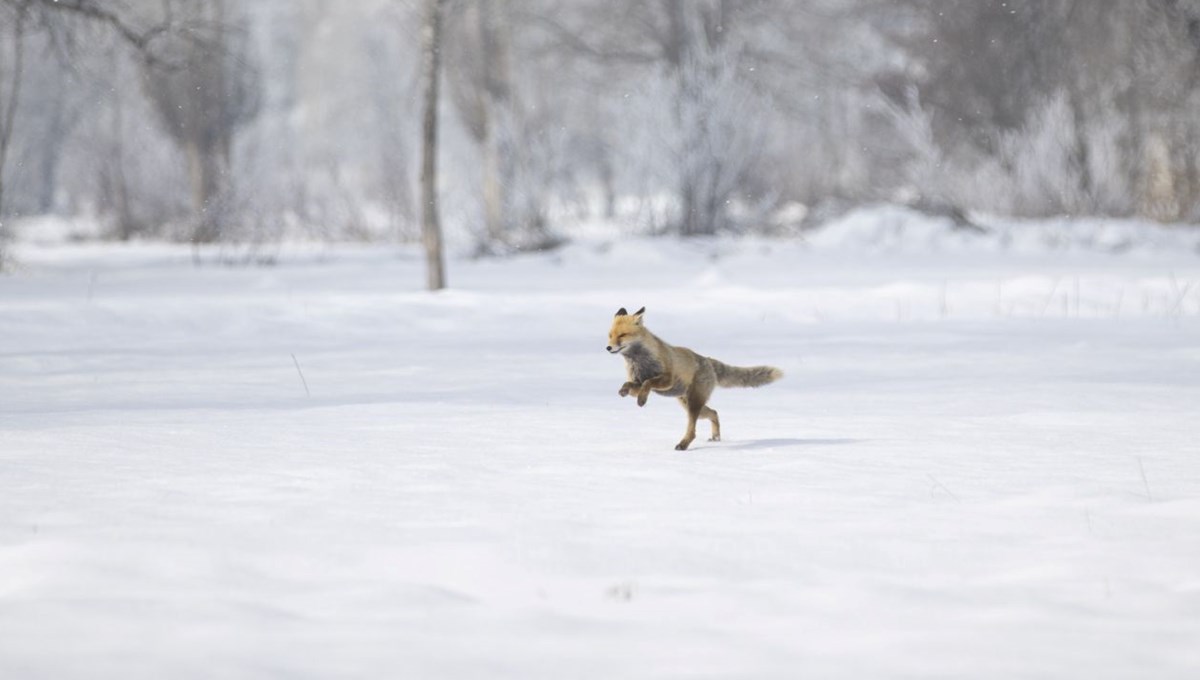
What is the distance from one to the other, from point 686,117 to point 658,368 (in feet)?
57.8

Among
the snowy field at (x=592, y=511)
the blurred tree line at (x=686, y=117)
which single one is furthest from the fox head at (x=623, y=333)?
the blurred tree line at (x=686, y=117)

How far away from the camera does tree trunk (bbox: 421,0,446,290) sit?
44.8 feet

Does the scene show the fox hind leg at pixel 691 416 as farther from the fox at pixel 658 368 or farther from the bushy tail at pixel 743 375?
the bushy tail at pixel 743 375

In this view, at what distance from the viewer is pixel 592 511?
4367 mm

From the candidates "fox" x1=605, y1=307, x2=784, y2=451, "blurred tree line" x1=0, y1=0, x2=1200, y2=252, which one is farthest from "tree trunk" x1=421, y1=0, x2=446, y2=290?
"fox" x1=605, y1=307, x2=784, y2=451

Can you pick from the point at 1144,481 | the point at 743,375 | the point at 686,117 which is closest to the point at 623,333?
the point at 743,375

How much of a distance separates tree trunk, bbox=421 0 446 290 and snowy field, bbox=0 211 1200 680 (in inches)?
150

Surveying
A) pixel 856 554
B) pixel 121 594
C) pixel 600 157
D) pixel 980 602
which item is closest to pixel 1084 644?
pixel 980 602

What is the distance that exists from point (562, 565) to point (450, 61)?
2273cm

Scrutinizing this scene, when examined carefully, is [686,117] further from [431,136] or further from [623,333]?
[623,333]

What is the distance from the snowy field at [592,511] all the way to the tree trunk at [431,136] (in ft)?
12.5

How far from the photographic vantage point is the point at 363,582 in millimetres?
3504

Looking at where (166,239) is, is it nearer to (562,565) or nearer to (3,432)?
(3,432)

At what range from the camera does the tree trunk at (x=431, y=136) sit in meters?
13.6
